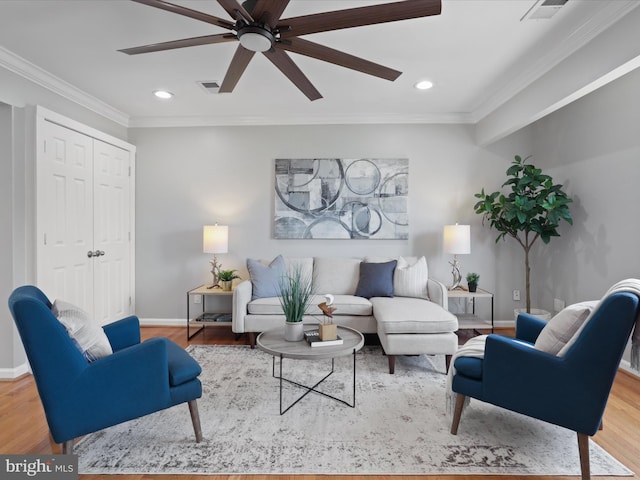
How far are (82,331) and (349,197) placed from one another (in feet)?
10.3

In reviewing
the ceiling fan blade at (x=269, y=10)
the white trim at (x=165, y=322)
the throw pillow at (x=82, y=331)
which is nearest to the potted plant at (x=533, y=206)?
the ceiling fan blade at (x=269, y=10)

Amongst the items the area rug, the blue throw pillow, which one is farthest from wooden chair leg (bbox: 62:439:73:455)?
the blue throw pillow

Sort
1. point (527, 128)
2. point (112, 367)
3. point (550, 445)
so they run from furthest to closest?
point (527, 128) < point (550, 445) < point (112, 367)

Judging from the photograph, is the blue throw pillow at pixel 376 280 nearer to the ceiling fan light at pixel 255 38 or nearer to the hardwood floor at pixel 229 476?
the hardwood floor at pixel 229 476

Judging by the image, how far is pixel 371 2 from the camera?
2.20 meters

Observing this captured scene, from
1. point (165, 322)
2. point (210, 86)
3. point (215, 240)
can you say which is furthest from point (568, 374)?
point (165, 322)

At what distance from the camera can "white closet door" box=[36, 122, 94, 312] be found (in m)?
3.12

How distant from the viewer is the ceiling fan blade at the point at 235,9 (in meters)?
1.60

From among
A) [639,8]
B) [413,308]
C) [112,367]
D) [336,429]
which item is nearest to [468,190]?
[413,308]

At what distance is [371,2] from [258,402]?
8.74 ft

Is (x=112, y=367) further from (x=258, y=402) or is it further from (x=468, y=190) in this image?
(x=468, y=190)

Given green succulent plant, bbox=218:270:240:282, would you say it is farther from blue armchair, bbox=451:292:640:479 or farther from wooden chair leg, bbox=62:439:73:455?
blue armchair, bbox=451:292:640:479

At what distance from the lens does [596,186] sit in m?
3.40

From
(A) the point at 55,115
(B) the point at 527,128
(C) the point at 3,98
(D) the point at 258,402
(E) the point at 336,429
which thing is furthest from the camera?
(B) the point at 527,128
